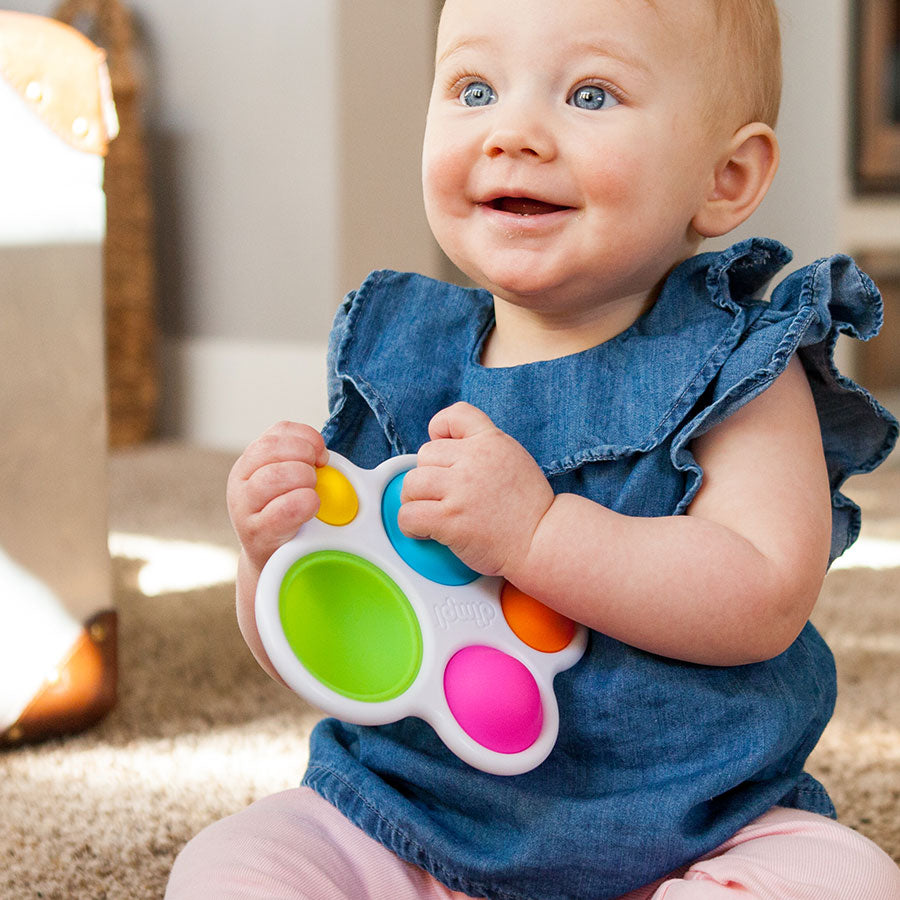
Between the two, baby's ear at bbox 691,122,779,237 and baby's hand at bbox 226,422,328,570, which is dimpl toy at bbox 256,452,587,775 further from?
baby's ear at bbox 691,122,779,237

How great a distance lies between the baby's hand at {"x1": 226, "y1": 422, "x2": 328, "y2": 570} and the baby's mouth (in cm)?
15

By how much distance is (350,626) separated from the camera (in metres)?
0.56

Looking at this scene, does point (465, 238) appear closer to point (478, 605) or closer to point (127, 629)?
point (478, 605)

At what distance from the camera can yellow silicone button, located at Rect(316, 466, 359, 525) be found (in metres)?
0.57

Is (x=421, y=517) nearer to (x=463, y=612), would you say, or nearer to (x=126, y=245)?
(x=463, y=612)

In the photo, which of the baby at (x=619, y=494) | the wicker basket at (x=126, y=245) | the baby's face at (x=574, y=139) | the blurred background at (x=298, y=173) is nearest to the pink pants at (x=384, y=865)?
the baby at (x=619, y=494)

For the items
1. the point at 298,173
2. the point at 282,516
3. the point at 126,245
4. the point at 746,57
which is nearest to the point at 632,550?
the point at 282,516

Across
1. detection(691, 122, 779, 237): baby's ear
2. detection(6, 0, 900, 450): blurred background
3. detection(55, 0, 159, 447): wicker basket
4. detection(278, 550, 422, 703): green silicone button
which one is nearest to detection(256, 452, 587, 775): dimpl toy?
detection(278, 550, 422, 703): green silicone button

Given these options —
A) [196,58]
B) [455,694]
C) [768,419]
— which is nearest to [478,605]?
[455,694]

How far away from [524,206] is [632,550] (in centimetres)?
19

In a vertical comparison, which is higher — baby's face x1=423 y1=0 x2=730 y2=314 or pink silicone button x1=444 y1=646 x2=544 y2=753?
baby's face x1=423 y1=0 x2=730 y2=314

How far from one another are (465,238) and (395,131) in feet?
5.11

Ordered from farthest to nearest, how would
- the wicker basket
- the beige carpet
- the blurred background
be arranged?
the wicker basket
the blurred background
the beige carpet

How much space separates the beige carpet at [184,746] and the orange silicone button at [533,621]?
0.96ft
